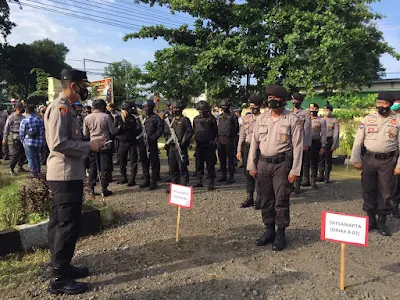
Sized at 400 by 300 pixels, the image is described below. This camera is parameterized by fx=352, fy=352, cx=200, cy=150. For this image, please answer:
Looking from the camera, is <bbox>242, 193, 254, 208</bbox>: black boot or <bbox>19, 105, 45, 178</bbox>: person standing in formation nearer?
<bbox>242, 193, 254, 208</bbox>: black boot

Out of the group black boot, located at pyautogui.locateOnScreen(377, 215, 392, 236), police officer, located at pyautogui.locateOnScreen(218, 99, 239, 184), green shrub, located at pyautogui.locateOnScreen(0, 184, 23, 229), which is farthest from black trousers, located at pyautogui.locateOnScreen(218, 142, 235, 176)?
green shrub, located at pyautogui.locateOnScreen(0, 184, 23, 229)

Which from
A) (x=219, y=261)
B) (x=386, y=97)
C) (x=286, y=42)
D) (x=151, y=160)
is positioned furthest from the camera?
(x=286, y=42)

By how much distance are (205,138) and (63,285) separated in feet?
17.1

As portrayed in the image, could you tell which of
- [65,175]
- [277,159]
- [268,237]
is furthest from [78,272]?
[277,159]

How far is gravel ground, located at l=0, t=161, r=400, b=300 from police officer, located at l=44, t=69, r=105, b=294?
0.94 feet

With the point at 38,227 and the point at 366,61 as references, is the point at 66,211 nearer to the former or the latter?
the point at 38,227

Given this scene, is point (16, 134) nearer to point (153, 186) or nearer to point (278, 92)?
point (153, 186)

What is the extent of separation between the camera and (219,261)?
168 inches

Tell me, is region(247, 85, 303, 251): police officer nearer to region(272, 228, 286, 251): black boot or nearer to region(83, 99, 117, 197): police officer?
region(272, 228, 286, 251): black boot

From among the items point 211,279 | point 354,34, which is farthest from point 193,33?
point 211,279

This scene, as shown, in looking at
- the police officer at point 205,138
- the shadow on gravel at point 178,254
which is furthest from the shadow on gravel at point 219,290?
the police officer at point 205,138

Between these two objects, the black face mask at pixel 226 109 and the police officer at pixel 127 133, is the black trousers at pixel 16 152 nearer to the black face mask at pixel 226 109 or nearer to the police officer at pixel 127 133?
the police officer at pixel 127 133

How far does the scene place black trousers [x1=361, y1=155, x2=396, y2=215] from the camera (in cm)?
523

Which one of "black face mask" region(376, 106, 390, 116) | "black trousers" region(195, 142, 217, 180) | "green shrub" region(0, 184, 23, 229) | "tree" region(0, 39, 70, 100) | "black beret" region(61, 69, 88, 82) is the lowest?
"green shrub" region(0, 184, 23, 229)
